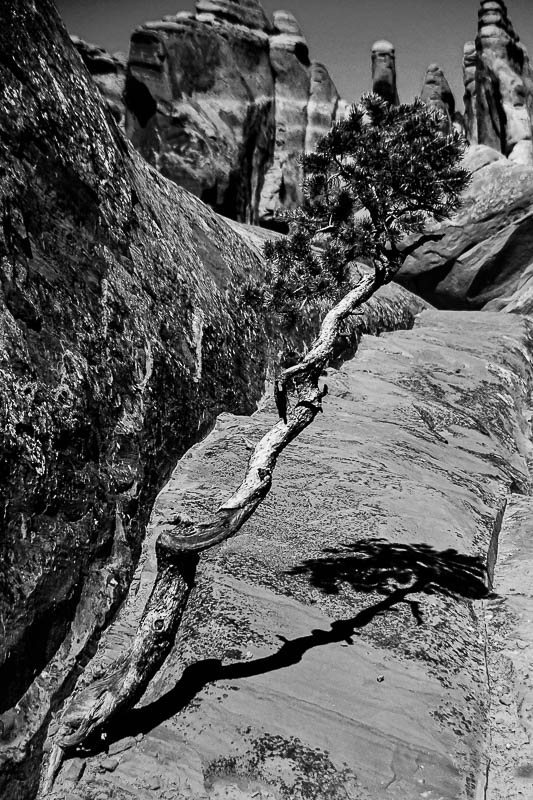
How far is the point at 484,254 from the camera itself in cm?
3100

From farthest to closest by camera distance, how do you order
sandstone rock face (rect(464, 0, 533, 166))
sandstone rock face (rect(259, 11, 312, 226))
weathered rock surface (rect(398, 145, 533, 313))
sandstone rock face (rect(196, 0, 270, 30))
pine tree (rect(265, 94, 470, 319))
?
1. sandstone rock face (rect(464, 0, 533, 166))
2. sandstone rock face (rect(259, 11, 312, 226))
3. sandstone rock face (rect(196, 0, 270, 30))
4. weathered rock surface (rect(398, 145, 533, 313))
5. pine tree (rect(265, 94, 470, 319))

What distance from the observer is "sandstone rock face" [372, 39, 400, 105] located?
49.6 metres

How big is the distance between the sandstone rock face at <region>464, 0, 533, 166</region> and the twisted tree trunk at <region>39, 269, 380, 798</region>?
4223 centimetres

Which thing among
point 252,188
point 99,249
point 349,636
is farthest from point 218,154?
point 349,636

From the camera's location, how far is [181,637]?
6.88 meters

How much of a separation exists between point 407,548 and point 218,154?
3165 centimetres

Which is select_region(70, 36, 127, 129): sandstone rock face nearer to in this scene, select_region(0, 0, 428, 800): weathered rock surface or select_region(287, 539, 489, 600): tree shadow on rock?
select_region(0, 0, 428, 800): weathered rock surface

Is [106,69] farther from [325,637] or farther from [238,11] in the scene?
[325,637]

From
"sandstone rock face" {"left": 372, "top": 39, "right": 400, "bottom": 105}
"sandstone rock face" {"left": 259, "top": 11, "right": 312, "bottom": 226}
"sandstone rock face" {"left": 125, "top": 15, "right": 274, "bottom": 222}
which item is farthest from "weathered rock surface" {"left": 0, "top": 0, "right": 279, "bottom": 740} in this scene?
"sandstone rock face" {"left": 372, "top": 39, "right": 400, "bottom": 105}

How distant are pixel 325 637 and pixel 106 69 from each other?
147ft

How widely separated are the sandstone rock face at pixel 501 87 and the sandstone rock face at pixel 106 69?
2329cm

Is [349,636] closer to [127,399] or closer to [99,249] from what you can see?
[127,399]

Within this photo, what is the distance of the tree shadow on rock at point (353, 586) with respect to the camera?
5992 mm

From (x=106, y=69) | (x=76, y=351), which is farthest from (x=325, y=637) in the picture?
(x=106, y=69)
